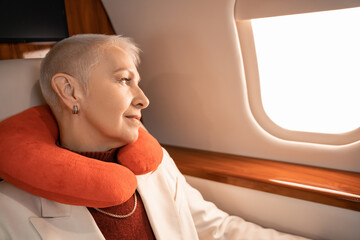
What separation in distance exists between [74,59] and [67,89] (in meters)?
0.11

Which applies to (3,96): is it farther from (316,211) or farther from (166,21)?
(316,211)

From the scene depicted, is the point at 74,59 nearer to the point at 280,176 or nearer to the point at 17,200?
the point at 17,200

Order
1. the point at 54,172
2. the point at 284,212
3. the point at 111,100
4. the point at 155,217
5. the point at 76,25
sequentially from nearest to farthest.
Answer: the point at 54,172
the point at 111,100
the point at 155,217
the point at 284,212
the point at 76,25

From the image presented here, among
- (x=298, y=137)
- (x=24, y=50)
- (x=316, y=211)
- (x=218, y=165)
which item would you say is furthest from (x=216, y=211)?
(x=24, y=50)

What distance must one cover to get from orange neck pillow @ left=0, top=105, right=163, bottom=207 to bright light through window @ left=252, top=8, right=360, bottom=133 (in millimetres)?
954

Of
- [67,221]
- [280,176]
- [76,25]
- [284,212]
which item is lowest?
[284,212]

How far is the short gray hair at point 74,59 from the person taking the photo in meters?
0.98

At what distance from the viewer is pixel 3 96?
3.69 ft

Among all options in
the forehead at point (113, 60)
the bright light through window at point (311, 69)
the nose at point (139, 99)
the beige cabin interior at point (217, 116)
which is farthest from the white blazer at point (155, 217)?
the bright light through window at point (311, 69)

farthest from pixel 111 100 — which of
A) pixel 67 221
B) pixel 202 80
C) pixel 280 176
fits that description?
pixel 280 176

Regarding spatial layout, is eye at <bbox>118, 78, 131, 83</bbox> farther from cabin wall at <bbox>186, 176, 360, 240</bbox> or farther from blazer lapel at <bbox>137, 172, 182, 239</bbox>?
cabin wall at <bbox>186, 176, 360, 240</bbox>

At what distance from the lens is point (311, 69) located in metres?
1.41

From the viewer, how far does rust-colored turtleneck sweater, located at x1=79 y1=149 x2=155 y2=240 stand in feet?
3.15

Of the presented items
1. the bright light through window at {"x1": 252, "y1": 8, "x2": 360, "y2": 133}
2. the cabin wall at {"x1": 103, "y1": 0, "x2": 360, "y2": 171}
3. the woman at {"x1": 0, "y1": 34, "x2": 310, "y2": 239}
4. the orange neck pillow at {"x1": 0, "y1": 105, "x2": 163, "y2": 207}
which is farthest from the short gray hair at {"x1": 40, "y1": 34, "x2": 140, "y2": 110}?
the bright light through window at {"x1": 252, "y1": 8, "x2": 360, "y2": 133}
